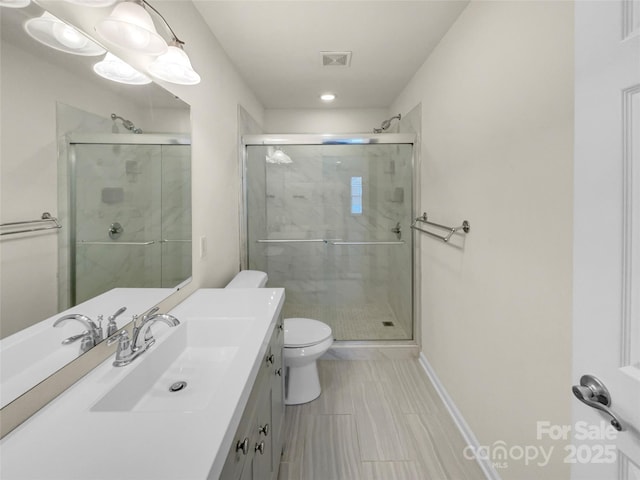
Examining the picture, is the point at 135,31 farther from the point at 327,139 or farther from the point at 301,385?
the point at 301,385

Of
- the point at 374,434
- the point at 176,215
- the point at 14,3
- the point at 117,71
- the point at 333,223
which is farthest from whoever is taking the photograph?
the point at 333,223

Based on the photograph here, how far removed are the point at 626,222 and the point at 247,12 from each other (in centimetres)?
196

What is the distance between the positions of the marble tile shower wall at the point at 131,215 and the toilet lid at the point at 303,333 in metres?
0.81

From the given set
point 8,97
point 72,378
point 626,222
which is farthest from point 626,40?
point 72,378

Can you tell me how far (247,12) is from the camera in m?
1.66

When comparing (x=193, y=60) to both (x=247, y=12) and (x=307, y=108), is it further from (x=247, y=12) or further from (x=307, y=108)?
(x=307, y=108)

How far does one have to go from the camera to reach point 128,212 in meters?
1.10

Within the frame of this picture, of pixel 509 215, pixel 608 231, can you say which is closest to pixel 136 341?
pixel 608 231

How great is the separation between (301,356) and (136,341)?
1.05m

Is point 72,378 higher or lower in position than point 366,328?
higher

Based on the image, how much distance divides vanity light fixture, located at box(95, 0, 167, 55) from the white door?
1.25 metres

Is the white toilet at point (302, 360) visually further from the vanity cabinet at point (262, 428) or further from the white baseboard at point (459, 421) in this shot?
the white baseboard at point (459, 421)

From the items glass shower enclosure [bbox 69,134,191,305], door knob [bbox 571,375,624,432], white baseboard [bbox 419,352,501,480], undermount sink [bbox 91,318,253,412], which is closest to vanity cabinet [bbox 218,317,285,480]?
undermount sink [bbox 91,318,253,412]

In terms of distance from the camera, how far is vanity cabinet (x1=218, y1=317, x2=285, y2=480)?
2.33 ft
